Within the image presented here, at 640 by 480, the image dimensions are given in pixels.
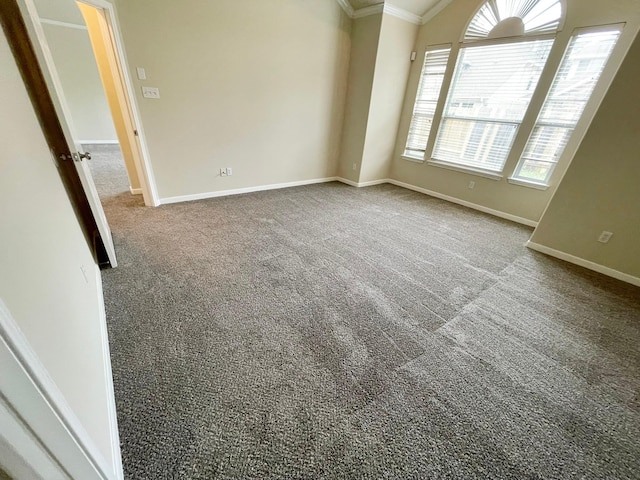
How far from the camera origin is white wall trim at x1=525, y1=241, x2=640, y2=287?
2432 millimetres

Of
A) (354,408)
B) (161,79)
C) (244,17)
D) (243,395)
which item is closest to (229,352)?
(243,395)

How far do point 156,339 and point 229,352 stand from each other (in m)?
0.46

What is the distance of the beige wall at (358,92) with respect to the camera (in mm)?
3801

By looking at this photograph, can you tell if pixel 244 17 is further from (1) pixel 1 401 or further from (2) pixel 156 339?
(1) pixel 1 401

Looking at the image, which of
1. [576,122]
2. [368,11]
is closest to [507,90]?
[576,122]

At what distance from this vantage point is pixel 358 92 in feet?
13.8

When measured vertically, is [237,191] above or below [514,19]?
below

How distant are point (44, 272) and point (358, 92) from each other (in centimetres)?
450

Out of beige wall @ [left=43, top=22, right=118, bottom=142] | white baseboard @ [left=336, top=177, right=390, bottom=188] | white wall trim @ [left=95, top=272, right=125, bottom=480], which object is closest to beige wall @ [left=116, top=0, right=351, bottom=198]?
white baseboard @ [left=336, top=177, right=390, bottom=188]

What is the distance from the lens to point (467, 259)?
2607 millimetres

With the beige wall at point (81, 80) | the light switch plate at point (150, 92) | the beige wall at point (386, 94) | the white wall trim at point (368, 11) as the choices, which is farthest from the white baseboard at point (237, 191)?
the beige wall at point (81, 80)

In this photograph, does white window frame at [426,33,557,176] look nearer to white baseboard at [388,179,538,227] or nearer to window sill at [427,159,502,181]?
window sill at [427,159,502,181]

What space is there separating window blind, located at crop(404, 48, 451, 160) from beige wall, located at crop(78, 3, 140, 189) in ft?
13.7

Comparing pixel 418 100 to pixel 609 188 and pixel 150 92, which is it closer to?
pixel 609 188
